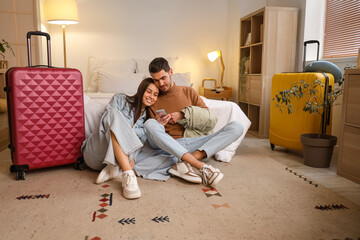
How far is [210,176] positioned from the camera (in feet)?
6.44

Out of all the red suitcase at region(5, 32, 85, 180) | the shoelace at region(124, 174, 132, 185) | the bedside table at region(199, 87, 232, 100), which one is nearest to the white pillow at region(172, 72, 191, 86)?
the bedside table at region(199, 87, 232, 100)

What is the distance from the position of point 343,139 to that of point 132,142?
151cm

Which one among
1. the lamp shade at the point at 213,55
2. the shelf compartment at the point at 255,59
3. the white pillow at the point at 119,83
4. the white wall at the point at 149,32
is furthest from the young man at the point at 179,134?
the white wall at the point at 149,32

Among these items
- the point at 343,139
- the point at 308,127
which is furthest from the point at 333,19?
the point at 343,139

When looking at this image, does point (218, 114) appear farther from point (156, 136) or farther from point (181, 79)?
point (181, 79)

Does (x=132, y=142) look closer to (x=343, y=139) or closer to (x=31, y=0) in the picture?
(x=343, y=139)

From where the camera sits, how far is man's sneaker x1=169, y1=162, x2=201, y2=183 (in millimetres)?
2027

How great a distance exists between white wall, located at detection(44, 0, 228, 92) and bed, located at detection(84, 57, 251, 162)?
0.27 m

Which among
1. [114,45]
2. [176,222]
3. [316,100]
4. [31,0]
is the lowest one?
[176,222]

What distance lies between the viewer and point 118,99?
7.49 feet

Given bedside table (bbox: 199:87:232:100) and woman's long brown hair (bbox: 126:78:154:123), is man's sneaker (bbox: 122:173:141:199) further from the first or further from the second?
bedside table (bbox: 199:87:232:100)

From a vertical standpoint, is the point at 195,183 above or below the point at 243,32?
below

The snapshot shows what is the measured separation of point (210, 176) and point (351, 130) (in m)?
1.07

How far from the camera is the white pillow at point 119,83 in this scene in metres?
3.70
